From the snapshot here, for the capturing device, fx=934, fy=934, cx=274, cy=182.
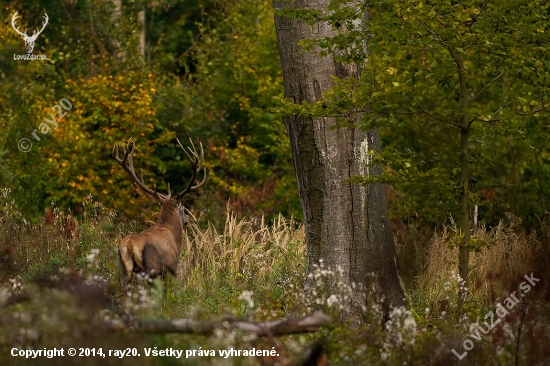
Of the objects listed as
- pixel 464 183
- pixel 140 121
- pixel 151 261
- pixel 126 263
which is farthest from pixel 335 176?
pixel 140 121

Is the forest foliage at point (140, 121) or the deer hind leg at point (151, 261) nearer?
the deer hind leg at point (151, 261)

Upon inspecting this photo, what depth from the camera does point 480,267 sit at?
11336 millimetres

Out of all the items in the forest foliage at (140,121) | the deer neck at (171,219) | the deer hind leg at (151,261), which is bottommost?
the deer hind leg at (151,261)

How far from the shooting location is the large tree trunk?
28.8 ft

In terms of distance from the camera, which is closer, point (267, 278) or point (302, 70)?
point (302, 70)

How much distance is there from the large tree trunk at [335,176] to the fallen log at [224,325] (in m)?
2.58

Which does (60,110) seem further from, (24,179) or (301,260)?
(301,260)

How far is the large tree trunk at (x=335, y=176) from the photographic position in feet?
28.8

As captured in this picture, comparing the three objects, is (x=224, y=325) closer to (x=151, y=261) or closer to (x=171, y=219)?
(x=151, y=261)

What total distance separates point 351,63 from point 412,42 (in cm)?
141

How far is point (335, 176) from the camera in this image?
8.78 m

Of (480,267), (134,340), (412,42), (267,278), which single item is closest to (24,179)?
(267,278)

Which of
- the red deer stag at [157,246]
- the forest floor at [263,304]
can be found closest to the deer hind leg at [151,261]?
the red deer stag at [157,246]

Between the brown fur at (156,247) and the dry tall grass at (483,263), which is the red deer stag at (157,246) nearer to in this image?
the brown fur at (156,247)
